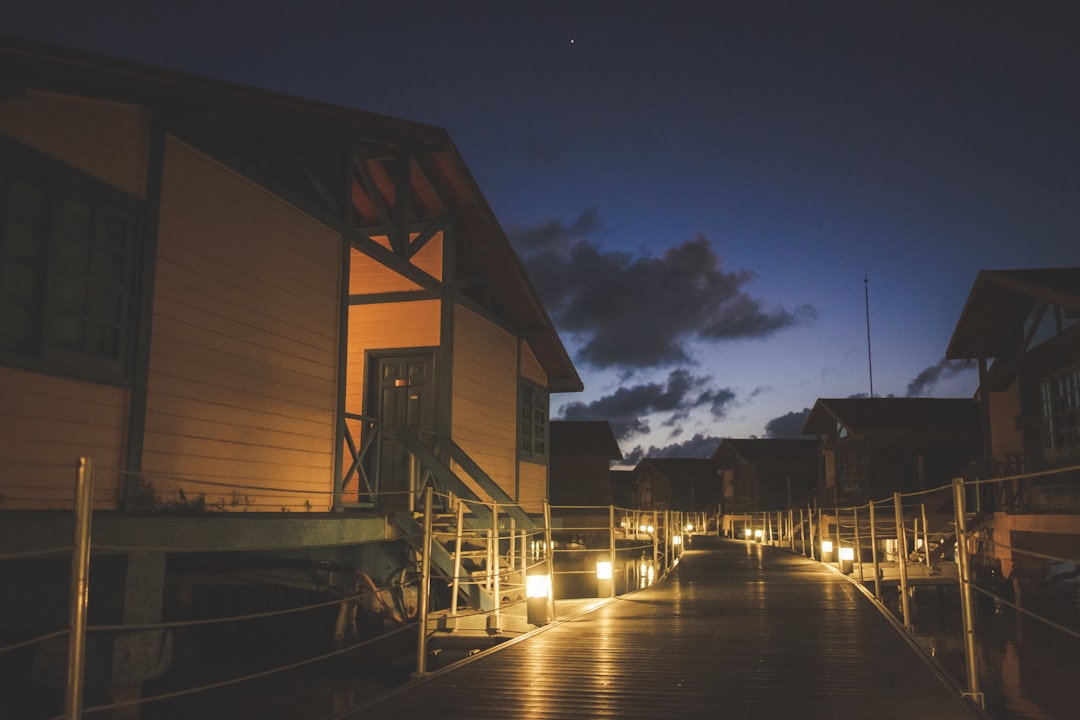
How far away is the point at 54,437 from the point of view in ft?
22.4

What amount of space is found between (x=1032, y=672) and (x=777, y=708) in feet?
28.5

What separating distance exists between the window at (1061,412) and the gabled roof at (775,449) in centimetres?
3114

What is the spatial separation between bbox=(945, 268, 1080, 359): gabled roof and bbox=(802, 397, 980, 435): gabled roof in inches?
526

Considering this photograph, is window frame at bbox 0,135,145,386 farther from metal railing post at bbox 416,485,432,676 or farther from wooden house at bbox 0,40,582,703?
metal railing post at bbox 416,485,432,676

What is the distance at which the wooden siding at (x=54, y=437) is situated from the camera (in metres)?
6.50

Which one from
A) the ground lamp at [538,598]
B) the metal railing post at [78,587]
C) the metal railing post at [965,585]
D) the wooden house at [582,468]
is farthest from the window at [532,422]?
the wooden house at [582,468]

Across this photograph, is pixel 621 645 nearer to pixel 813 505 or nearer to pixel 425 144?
pixel 425 144

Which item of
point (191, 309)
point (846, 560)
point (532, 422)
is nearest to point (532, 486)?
point (532, 422)

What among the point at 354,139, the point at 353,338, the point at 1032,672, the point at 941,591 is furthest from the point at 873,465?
the point at 354,139

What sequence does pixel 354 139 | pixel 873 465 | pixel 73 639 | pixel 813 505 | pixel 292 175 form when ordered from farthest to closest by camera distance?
pixel 813 505 → pixel 873 465 → pixel 354 139 → pixel 292 175 → pixel 73 639

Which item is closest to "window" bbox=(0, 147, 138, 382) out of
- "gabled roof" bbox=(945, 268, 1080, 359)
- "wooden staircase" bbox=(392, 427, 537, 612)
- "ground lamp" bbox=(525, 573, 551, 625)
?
"wooden staircase" bbox=(392, 427, 537, 612)

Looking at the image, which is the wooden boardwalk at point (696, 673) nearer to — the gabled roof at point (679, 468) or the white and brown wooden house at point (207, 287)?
the white and brown wooden house at point (207, 287)

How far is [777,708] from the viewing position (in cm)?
598

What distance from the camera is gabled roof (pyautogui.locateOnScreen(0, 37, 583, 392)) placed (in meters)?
6.78
